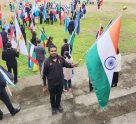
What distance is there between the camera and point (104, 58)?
6363 millimetres

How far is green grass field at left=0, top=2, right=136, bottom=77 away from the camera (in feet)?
48.3

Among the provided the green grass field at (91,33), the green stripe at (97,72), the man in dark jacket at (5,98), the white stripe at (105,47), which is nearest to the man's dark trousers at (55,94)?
the man in dark jacket at (5,98)

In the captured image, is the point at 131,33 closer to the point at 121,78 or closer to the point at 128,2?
the point at 121,78

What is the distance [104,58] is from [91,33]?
44.3 feet

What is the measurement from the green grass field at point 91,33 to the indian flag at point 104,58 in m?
5.91

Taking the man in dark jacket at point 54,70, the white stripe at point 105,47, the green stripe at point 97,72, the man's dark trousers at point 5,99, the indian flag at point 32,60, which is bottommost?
the indian flag at point 32,60

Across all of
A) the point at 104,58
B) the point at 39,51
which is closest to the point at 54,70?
the point at 104,58

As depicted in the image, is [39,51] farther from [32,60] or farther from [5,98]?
[5,98]

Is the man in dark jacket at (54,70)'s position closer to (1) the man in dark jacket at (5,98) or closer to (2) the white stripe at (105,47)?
(1) the man in dark jacket at (5,98)

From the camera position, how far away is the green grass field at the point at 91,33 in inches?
580

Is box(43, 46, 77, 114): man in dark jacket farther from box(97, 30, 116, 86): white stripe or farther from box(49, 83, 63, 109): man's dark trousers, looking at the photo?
box(97, 30, 116, 86): white stripe

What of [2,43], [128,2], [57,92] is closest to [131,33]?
[2,43]

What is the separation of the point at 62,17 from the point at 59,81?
16556 mm

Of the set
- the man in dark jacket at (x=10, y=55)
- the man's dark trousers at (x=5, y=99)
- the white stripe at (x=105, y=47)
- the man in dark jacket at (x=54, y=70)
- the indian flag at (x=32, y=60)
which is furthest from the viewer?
the indian flag at (x=32, y=60)
